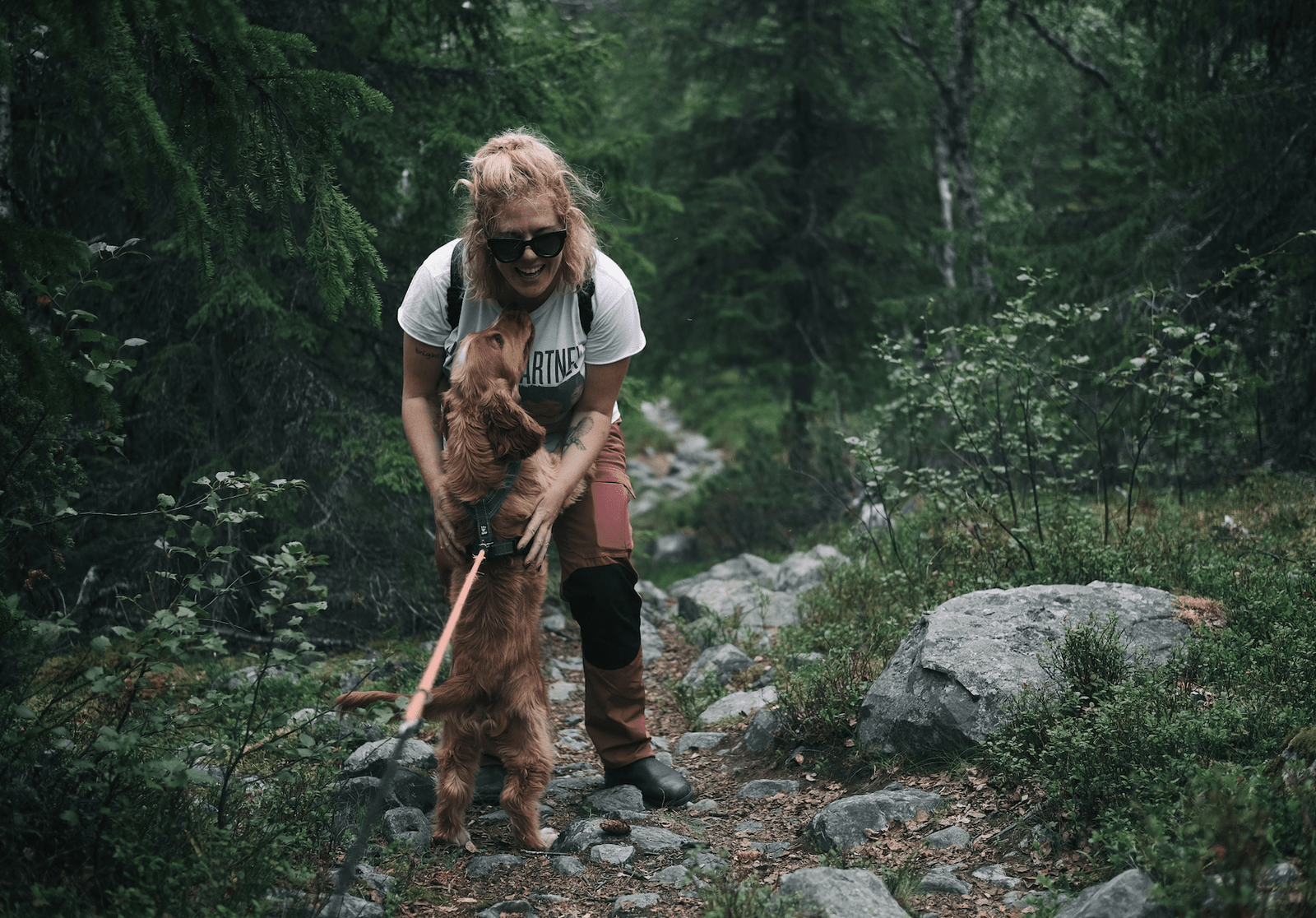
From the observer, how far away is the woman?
3502 mm

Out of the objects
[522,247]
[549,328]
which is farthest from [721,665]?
[522,247]

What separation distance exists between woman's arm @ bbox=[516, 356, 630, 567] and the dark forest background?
931mm

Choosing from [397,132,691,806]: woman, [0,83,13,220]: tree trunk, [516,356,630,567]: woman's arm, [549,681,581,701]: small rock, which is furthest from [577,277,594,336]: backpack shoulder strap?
[0,83,13,220]: tree trunk

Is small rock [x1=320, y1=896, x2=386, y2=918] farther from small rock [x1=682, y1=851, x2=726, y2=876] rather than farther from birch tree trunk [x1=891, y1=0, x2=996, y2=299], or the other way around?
birch tree trunk [x1=891, y1=0, x2=996, y2=299]

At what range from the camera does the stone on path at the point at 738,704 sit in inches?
207

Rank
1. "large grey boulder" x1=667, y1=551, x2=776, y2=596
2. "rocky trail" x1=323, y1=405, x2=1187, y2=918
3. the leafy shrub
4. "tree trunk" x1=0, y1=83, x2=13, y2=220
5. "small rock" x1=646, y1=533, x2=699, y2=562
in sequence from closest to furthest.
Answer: the leafy shrub < "rocky trail" x1=323, y1=405, x2=1187, y2=918 < "tree trunk" x1=0, y1=83, x2=13, y2=220 < "large grey boulder" x1=667, y1=551, x2=776, y2=596 < "small rock" x1=646, y1=533, x2=699, y2=562

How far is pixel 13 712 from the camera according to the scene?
112 inches

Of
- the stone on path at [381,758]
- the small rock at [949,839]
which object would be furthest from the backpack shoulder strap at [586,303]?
the small rock at [949,839]

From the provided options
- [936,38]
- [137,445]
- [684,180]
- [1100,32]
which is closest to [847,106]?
[684,180]

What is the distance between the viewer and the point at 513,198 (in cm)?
343

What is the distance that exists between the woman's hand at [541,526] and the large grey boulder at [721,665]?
264 cm

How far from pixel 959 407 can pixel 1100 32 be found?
13.1 m

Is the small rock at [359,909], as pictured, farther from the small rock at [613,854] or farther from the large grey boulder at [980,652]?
the large grey boulder at [980,652]

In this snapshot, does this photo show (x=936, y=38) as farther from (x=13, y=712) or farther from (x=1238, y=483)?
(x=13, y=712)
